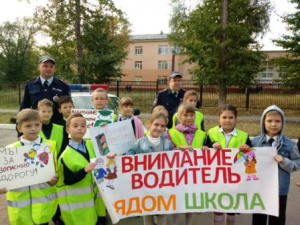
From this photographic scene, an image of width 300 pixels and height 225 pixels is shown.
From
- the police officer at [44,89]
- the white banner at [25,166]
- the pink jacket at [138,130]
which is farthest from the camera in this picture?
the police officer at [44,89]

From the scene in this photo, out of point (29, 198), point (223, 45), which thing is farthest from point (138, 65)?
point (29, 198)

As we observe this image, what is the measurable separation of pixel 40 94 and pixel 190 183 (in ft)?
8.20

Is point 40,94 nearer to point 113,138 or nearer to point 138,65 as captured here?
point 113,138

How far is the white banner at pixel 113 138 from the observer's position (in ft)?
10.4

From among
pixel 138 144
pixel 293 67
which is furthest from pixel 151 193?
pixel 293 67

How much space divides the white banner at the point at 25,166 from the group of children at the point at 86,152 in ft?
0.25

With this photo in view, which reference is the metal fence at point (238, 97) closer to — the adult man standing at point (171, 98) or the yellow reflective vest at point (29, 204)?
the adult man standing at point (171, 98)

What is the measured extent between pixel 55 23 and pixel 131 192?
14.8 metres

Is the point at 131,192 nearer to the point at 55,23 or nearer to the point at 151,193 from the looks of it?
the point at 151,193

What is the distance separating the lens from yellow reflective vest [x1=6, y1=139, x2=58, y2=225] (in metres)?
2.65

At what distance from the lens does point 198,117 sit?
3951mm

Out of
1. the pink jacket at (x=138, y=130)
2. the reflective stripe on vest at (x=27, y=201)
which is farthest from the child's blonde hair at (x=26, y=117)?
the pink jacket at (x=138, y=130)

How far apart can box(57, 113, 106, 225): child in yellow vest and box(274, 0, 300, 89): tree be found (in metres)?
11.8

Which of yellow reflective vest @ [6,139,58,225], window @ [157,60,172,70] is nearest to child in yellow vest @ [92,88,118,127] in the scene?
yellow reflective vest @ [6,139,58,225]
